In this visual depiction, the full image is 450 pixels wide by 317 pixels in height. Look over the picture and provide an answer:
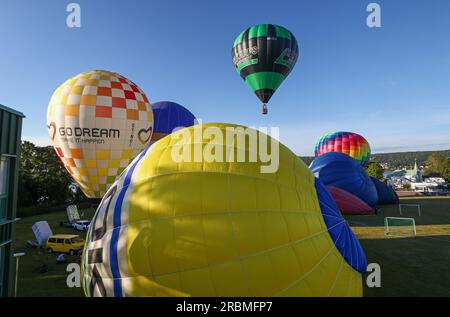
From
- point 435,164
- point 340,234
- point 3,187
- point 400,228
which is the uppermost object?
point 435,164

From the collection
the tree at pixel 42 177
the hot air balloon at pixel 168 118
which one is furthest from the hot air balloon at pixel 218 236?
the tree at pixel 42 177

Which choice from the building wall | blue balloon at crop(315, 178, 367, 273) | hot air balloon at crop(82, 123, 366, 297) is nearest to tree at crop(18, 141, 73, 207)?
the building wall

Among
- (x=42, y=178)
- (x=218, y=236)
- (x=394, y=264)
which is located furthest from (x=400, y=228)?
(x=42, y=178)

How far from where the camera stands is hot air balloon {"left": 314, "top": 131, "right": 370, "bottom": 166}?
3960 cm

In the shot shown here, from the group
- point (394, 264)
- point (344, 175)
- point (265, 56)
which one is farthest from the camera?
point (265, 56)

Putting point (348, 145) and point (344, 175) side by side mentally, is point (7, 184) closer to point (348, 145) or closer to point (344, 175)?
point (344, 175)

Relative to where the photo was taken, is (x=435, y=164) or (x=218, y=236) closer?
(x=218, y=236)

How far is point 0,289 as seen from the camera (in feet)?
29.4

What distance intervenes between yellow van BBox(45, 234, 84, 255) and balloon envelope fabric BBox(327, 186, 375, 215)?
17.3m

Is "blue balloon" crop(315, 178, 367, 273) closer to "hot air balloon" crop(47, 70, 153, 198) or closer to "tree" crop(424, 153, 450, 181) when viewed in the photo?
"hot air balloon" crop(47, 70, 153, 198)

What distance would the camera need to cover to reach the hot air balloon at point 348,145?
39603 mm

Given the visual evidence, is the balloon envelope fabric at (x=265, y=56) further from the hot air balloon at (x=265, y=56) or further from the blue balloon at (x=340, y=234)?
the blue balloon at (x=340, y=234)

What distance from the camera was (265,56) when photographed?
79.9 feet

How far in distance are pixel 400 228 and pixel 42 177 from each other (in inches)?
Result: 1523
